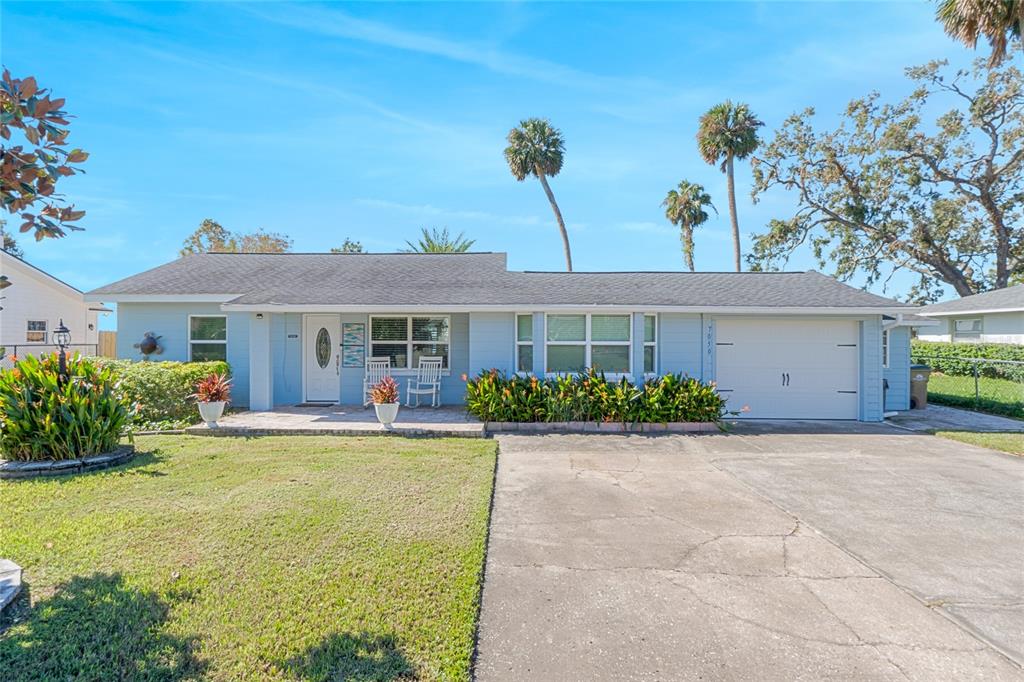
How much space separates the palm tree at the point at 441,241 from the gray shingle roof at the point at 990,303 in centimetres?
2166

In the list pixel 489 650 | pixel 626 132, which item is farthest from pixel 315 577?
pixel 626 132

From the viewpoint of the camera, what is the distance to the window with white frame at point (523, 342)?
1030 cm

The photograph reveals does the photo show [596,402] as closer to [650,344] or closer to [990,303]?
[650,344]

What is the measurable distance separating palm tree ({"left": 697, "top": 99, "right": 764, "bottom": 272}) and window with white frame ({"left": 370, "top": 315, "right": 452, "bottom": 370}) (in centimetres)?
1881

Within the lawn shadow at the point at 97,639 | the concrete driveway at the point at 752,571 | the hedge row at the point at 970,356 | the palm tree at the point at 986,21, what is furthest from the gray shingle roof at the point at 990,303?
the lawn shadow at the point at 97,639

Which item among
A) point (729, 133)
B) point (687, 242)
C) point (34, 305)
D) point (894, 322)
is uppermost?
point (729, 133)

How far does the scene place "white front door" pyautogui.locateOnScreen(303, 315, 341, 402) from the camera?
36.6 ft

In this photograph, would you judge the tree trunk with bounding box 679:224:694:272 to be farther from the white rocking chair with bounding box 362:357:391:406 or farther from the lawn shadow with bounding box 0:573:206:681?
the lawn shadow with bounding box 0:573:206:681

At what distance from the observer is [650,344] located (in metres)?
10.3

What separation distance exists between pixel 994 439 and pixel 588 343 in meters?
7.35

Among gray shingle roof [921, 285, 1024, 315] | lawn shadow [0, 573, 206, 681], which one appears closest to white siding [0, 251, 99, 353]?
lawn shadow [0, 573, 206, 681]

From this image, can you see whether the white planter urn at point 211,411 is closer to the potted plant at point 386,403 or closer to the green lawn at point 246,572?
the green lawn at point 246,572

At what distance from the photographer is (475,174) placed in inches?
675

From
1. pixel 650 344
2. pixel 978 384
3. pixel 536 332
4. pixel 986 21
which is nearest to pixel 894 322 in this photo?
pixel 650 344
